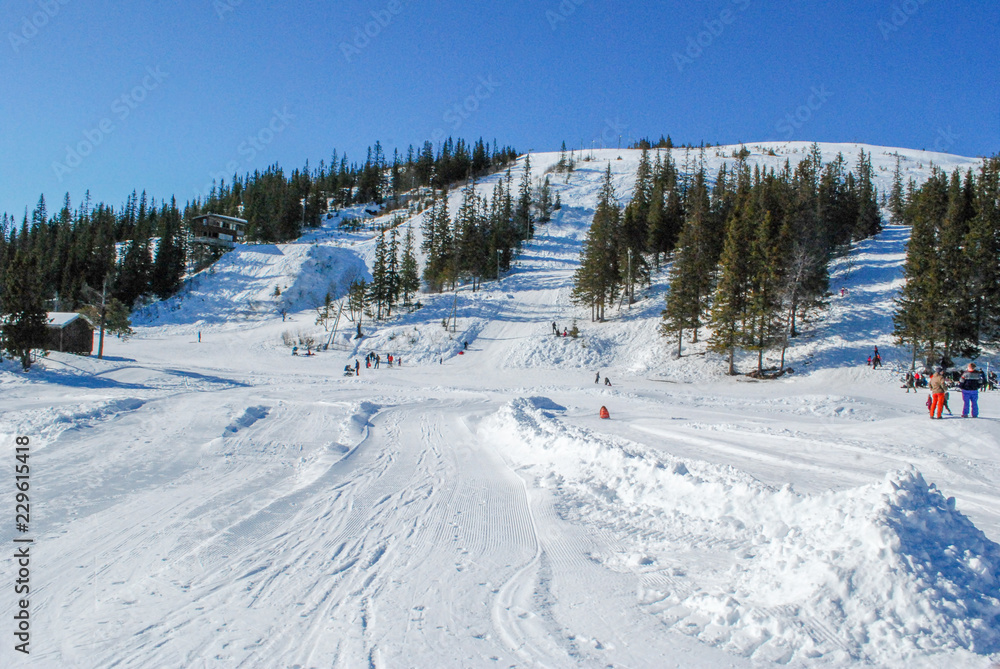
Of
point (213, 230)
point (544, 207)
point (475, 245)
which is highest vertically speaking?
point (544, 207)

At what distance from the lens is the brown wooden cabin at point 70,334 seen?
121ft

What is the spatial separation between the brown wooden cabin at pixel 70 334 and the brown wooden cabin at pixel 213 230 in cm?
4553

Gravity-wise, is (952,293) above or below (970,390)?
above

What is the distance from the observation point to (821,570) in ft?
13.5

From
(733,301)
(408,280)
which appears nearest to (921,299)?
(733,301)

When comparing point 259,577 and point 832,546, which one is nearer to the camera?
point 832,546

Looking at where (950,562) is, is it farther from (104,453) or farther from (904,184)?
(904,184)

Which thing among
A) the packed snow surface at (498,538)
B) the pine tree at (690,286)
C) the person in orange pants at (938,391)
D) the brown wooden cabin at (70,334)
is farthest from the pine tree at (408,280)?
the person in orange pants at (938,391)

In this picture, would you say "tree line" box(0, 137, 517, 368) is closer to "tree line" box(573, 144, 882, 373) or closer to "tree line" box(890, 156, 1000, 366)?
"tree line" box(573, 144, 882, 373)

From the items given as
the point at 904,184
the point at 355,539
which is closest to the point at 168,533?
the point at 355,539

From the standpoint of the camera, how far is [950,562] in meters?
4.10

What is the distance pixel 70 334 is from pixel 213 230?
51674mm

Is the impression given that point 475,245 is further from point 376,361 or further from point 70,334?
point 70,334

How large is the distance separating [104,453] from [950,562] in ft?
41.2
